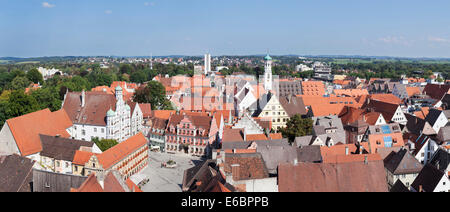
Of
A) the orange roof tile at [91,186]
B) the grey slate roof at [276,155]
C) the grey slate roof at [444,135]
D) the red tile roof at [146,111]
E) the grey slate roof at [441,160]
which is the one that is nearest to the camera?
the orange roof tile at [91,186]

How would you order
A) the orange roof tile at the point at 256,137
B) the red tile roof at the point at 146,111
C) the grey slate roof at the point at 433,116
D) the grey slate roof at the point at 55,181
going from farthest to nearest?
the red tile roof at the point at 146,111 → the grey slate roof at the point at 433,116 → the orange roof tile at the point at 256,137 → the grey slate roof at the point at 55,181

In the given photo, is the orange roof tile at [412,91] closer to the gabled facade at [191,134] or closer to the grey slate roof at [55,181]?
the gabled facade at [191,134]

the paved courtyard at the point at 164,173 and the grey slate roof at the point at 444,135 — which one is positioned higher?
the grey slate roof at the point at 444,135

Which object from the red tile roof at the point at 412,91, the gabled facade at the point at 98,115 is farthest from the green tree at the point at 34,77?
the red tile roof at the point at 412,91

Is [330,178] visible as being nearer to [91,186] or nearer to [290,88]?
[91,186]

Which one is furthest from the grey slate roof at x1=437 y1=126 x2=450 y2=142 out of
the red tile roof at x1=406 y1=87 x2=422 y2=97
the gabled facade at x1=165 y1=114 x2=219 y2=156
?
the red tile roof at x1=406 y1=87 x2=422 y2=97
